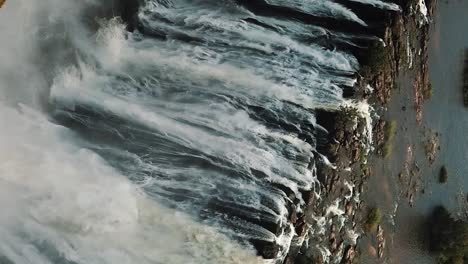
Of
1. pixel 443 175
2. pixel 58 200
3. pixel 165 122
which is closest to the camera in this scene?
pixel 58 200

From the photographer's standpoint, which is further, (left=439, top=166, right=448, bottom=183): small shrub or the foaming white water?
(left=439, top=166, right=448, bottom=183): small shrub

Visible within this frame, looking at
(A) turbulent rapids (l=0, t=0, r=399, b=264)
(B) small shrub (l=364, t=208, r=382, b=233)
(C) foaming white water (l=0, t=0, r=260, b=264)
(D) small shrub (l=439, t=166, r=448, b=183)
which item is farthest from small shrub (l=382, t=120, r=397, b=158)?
(C) foaming white water (l=0, t=0, r=260, b=264)

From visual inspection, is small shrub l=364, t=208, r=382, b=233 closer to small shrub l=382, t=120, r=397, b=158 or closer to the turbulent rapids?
small shrub l=382, t=120, r=397, b=158

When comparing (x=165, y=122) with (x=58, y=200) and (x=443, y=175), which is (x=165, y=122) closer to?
(x=58, y=200)

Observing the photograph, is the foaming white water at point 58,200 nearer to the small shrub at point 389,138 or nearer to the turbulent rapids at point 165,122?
the turbulent rapids at point 165,122

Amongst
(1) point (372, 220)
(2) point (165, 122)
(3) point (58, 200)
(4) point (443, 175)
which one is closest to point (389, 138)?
(1) point (372, 220)

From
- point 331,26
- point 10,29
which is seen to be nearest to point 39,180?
point 10,29

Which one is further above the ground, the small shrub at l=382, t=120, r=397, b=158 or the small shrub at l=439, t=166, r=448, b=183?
the small shrub at l=382, t=120, r=397, b=158

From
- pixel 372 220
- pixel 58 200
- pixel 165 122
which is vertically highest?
pixel 165 122

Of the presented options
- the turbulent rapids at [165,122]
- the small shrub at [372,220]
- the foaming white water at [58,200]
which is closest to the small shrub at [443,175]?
the small shrub at [372,220]
